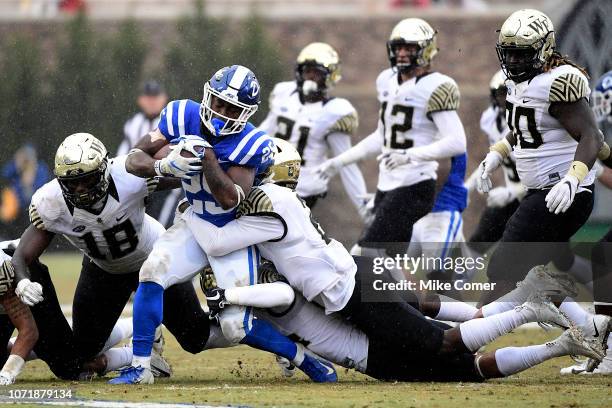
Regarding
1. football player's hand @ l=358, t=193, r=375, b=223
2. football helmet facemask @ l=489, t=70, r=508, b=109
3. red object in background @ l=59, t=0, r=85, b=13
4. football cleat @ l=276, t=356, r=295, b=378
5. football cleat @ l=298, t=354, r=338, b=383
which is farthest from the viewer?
red object in background @ l=59, t=0, r=85, b=13

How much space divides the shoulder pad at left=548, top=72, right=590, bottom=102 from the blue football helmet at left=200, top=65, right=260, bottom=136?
141 cm

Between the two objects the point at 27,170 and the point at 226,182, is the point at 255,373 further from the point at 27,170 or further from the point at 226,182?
the point at 27,170

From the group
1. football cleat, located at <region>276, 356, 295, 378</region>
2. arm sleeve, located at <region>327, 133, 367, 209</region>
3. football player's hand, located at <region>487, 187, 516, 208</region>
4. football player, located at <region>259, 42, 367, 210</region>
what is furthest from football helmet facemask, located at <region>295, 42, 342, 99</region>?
football cleat, located at <region>276, 356, 295, 378</region>

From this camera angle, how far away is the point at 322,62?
8.40 metres

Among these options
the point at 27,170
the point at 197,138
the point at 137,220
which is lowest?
the point at 27,170

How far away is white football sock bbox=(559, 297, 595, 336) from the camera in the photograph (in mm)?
5883

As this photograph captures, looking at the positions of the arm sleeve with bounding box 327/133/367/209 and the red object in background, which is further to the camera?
the red object in background

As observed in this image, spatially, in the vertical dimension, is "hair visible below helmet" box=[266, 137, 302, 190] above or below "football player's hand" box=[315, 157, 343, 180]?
above

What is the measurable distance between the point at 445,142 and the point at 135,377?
9.17 ft

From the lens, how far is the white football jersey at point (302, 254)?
5277 mm

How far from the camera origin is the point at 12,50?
16125 mm

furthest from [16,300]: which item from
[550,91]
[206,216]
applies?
[550,91]

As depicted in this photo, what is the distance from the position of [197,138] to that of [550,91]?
1.70 metres

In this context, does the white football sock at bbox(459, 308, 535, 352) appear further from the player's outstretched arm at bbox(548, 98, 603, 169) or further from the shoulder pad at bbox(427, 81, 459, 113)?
the shoulder pad at bbox(427, 81, 459, 113)
